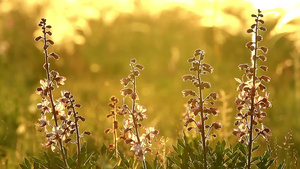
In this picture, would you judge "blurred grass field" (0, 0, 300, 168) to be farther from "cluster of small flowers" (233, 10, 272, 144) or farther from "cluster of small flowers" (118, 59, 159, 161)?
"cluster of small flowers" (233, 10, 272, 144)

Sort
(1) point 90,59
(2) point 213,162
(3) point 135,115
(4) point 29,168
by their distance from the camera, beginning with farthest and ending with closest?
(1) point 90,59, (4) point 29,168, (2) point 213,162, (3) point 135,115

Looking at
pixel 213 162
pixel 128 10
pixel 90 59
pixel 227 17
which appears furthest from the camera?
pixel 128 10

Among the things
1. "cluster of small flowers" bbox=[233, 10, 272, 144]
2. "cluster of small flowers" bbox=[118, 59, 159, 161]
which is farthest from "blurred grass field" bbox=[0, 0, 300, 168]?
"cluster of small flowers" bbox=[233, 10, 272, 144]

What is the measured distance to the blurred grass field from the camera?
6836mm

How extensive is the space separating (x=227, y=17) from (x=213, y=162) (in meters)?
6.37

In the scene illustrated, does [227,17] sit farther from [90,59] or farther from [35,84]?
[35,84]

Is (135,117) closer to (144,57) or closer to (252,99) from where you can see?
(252,99)

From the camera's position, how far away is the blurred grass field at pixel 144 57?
6.84m

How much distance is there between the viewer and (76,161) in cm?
331

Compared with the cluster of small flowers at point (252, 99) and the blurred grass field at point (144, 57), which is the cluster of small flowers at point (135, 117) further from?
the blurred grass field at point (144, 57)

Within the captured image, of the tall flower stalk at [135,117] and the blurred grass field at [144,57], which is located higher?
the blurred grass field at [144,57]

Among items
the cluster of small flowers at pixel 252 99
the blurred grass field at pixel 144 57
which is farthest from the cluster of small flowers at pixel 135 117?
the blurred grass field at pixel 144 57

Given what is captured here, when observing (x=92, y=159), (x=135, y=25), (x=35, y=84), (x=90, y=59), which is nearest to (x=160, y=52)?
(x=135, y=25)

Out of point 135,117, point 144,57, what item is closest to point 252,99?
point 135,117
